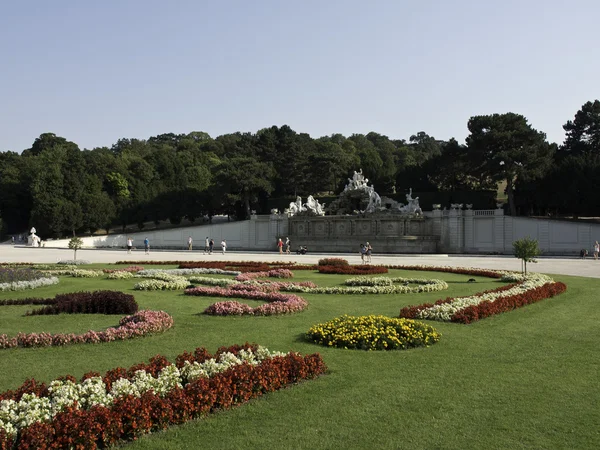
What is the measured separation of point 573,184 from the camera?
166 ft

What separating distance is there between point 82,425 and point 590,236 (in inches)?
1744

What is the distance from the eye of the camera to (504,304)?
14.6m

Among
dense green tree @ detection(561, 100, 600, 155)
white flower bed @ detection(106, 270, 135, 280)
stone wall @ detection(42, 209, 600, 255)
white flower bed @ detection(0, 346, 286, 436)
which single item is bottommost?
white flower bed @ detection(106, 270, 135, 280)

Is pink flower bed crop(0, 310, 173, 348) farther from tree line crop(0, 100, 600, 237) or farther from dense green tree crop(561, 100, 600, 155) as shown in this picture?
dense green tree crop(561, 100, 600, 155)

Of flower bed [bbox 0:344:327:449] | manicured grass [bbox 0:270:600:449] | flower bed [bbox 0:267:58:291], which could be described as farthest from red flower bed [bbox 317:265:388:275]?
flower bed [bbox 0:344:327:449]

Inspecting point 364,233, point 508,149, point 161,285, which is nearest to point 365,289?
point 161,285

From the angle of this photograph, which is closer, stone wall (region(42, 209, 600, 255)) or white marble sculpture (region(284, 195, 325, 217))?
stone wall (region(42, 209, 600, 255))

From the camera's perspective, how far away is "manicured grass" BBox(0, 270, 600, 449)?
6312 mm

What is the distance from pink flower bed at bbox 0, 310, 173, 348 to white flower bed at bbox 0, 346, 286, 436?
358 cm

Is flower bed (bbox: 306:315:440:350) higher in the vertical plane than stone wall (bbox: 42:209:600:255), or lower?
lower

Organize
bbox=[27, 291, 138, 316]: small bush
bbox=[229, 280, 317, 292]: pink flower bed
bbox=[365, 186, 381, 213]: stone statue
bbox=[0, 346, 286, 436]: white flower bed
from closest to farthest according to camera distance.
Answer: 1. bbox=[0, 346, 286, 436]: white flower bed
2. bbox=[27, 291, 138, 316]: small bush
3. bbox=[229, 280, 317, 292]: pink flower bed
4. bbox=[365, 186, 381, 213]: stone statue

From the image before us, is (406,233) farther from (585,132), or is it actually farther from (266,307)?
(266,307)

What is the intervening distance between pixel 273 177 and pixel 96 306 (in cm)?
5876

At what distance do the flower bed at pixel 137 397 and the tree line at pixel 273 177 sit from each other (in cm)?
4659
